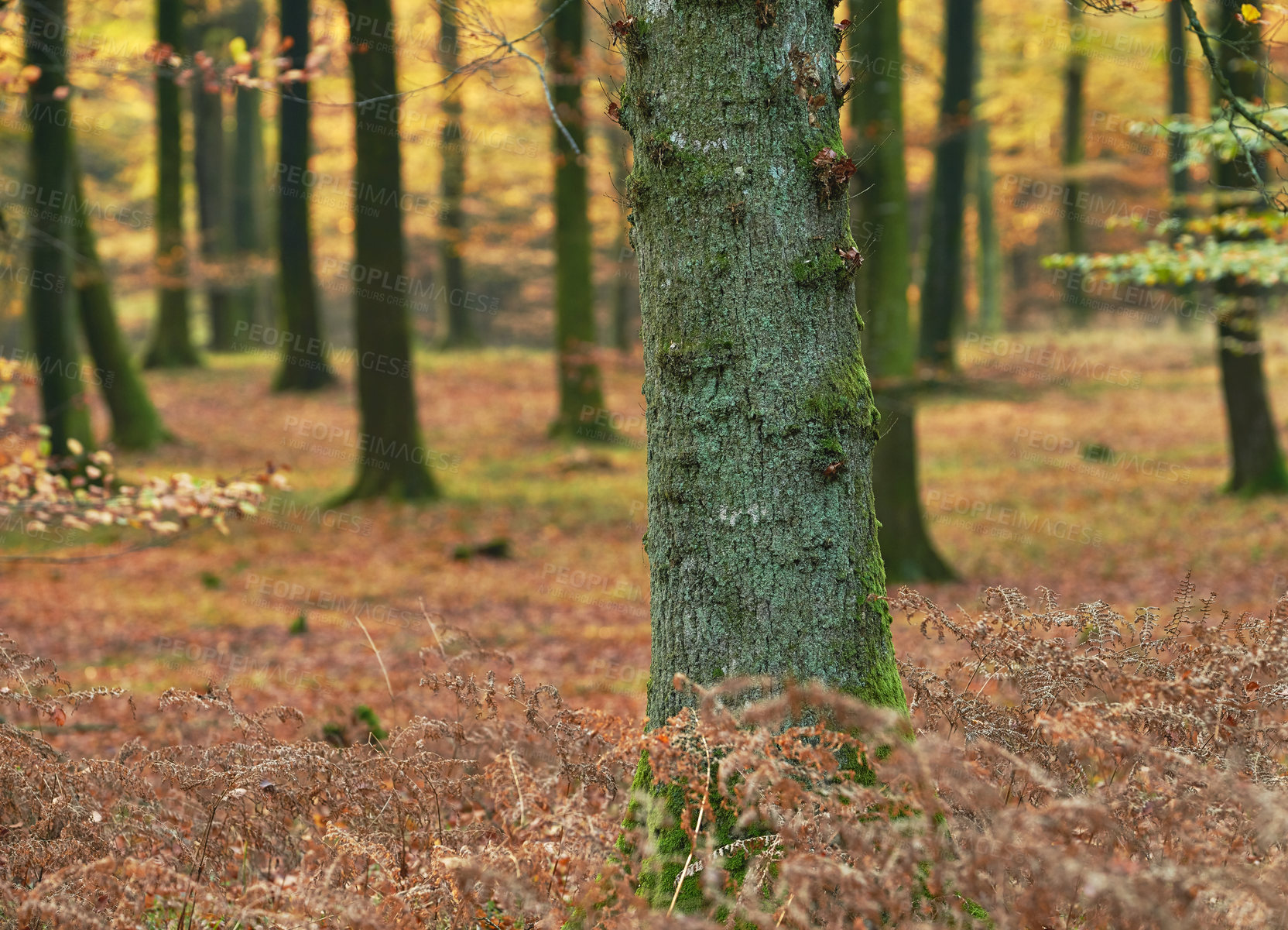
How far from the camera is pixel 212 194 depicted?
26562 mm

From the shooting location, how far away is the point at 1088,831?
2629mm

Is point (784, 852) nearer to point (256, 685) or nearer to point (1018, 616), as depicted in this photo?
point (1018, 616)

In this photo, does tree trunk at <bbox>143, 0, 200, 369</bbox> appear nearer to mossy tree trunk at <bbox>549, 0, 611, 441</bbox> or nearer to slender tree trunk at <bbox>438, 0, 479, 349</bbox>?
slender tree trunk at <bbox>438, 0, 479, 349</bbox>

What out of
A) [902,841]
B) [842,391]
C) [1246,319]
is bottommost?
[902,841]

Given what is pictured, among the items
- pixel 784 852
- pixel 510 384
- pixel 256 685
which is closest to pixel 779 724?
pixel 784 852

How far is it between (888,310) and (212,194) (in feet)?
73.0

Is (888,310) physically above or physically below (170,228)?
below

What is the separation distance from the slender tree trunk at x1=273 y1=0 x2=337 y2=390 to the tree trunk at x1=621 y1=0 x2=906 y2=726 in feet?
58.0

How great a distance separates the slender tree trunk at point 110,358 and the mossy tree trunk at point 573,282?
6716 mm

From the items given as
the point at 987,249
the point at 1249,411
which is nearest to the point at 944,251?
the point at 1249,411

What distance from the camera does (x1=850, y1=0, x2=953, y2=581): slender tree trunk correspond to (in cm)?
994

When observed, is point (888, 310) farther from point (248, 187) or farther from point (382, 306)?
point (248, 187)

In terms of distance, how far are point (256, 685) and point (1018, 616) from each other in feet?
19.7

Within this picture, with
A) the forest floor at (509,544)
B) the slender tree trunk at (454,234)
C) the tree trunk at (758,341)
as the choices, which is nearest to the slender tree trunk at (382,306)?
the forest floor at (509,544)
